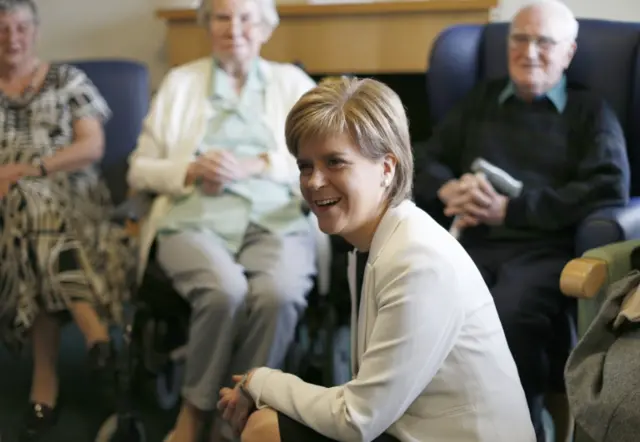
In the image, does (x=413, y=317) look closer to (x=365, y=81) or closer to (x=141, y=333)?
(x=365, y=81)

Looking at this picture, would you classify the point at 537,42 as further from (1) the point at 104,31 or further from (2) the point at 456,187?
(1) the point at 104,31

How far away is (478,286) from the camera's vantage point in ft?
3.93

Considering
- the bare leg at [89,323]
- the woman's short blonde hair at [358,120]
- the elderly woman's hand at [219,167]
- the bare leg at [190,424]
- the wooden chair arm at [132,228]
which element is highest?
the woman's short blonde hair at [358,120]

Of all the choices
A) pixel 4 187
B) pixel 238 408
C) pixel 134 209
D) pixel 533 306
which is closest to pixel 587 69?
pixel 533 306

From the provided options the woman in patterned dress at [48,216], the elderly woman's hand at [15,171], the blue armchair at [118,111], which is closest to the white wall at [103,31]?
the blue armchair at [118,111]

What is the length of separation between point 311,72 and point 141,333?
4.25 ft

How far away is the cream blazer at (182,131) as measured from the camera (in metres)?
2.09

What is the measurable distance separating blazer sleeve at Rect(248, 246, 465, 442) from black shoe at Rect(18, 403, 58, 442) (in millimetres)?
1229

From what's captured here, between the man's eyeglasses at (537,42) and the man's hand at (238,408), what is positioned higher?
the man's eyeglasses at (537,42)

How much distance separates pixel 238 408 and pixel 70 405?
1.18m

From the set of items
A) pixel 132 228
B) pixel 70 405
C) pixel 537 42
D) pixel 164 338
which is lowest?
pixel 70 405

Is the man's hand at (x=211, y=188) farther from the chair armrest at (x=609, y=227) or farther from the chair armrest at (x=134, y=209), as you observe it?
the chair armrest at (x=609, y=227)

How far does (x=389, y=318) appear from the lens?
112cm

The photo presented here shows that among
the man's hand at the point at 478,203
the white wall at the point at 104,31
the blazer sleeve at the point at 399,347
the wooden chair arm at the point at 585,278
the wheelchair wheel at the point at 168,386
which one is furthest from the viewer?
the white wall at the point at 104,31
